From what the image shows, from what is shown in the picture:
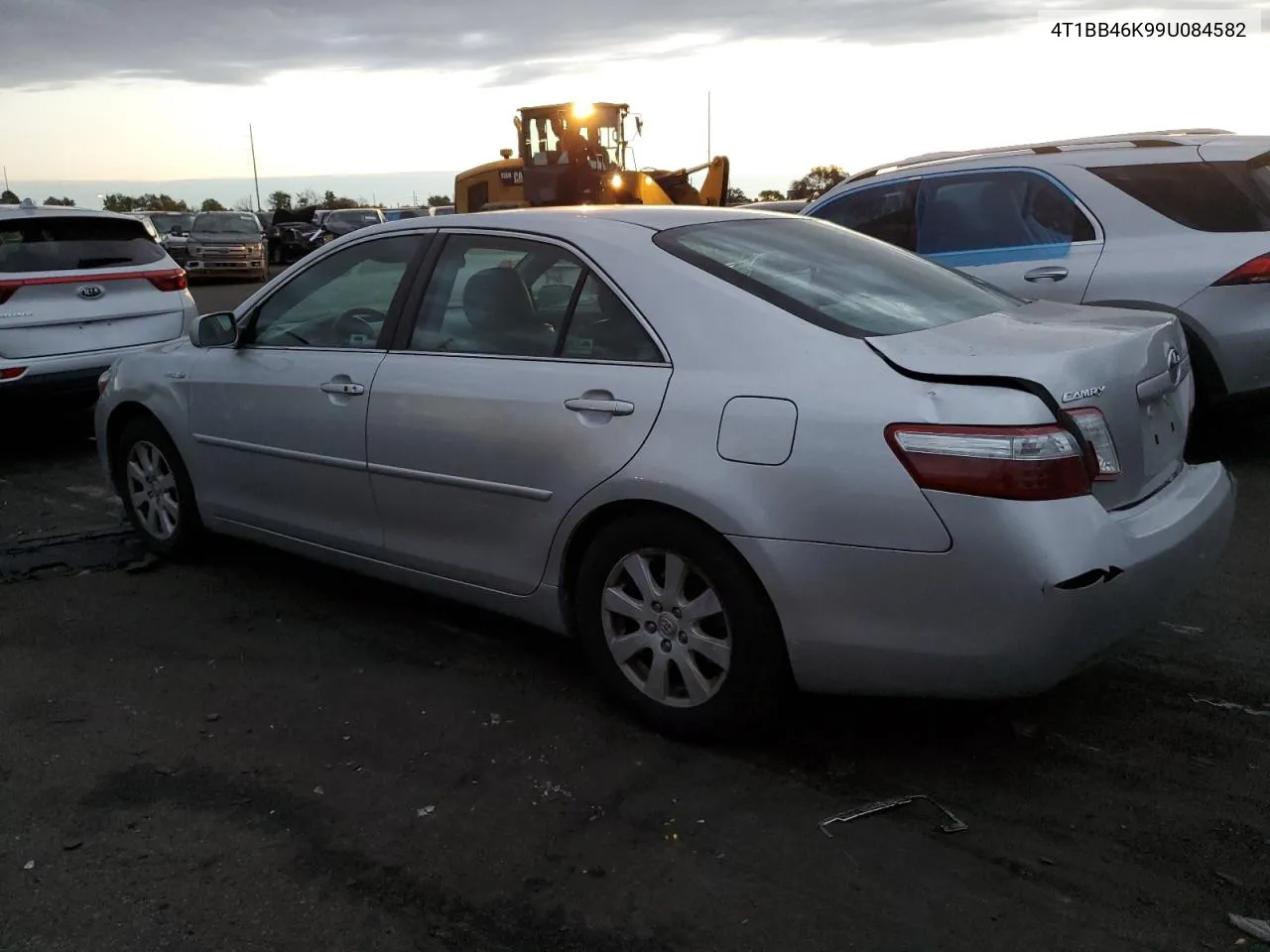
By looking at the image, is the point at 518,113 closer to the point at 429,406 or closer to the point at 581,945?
the point at 429,406

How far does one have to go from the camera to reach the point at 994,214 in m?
6.67

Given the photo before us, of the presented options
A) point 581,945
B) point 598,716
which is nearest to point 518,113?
point 598,716

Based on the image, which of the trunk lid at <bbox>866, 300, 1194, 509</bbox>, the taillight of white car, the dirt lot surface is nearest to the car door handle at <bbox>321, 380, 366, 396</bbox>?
the dirt lot surface

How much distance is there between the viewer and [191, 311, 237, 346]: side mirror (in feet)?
15.6

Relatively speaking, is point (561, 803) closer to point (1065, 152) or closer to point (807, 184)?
point (1065, 152)

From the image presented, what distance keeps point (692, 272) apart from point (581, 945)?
1902 mm

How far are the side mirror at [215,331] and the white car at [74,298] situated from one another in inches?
138

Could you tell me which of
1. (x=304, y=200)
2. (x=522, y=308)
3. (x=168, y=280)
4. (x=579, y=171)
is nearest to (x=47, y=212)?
(x=168, y=280)

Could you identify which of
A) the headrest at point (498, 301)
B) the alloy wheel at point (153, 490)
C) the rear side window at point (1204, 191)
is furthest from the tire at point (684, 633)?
the rear side window at point (1204, 191)

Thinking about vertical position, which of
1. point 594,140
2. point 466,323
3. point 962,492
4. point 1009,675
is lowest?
point 1009,675

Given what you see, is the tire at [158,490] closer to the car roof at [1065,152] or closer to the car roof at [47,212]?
the car roof at [47,212]

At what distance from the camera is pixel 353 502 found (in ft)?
14.0

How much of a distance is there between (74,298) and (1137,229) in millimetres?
6636

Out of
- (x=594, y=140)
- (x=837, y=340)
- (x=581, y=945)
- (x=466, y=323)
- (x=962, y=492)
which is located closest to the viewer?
(x=581, y=945)
